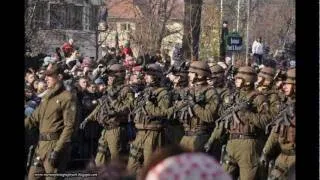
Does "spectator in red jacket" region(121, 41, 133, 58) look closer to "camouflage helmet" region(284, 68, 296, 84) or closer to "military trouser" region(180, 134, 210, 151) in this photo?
"military trouser" region(180, 134, 210, 151)

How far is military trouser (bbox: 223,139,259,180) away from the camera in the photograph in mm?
4582

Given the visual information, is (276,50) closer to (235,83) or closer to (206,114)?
(235,83)

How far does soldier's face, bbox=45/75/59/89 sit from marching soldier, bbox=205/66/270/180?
118cm

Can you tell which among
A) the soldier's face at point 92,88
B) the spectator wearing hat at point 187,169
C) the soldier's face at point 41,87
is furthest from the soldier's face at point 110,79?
the spectator wearing hat at point 187,169

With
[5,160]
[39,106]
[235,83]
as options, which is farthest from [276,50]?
[5,160]

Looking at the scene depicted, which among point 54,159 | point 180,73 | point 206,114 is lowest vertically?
point 54,159

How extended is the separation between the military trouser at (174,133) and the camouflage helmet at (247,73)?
1.82 ft

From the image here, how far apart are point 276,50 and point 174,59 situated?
730mm

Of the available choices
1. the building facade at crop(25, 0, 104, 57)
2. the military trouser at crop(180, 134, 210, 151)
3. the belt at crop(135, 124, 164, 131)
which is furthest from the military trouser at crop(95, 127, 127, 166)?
the building facade at crop(25, 0, 104, 57)

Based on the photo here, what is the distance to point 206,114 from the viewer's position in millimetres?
4566

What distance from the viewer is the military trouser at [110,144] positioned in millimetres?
4414

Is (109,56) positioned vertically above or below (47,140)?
above

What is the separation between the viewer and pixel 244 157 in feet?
15.2

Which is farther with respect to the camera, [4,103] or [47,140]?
[47,140]
